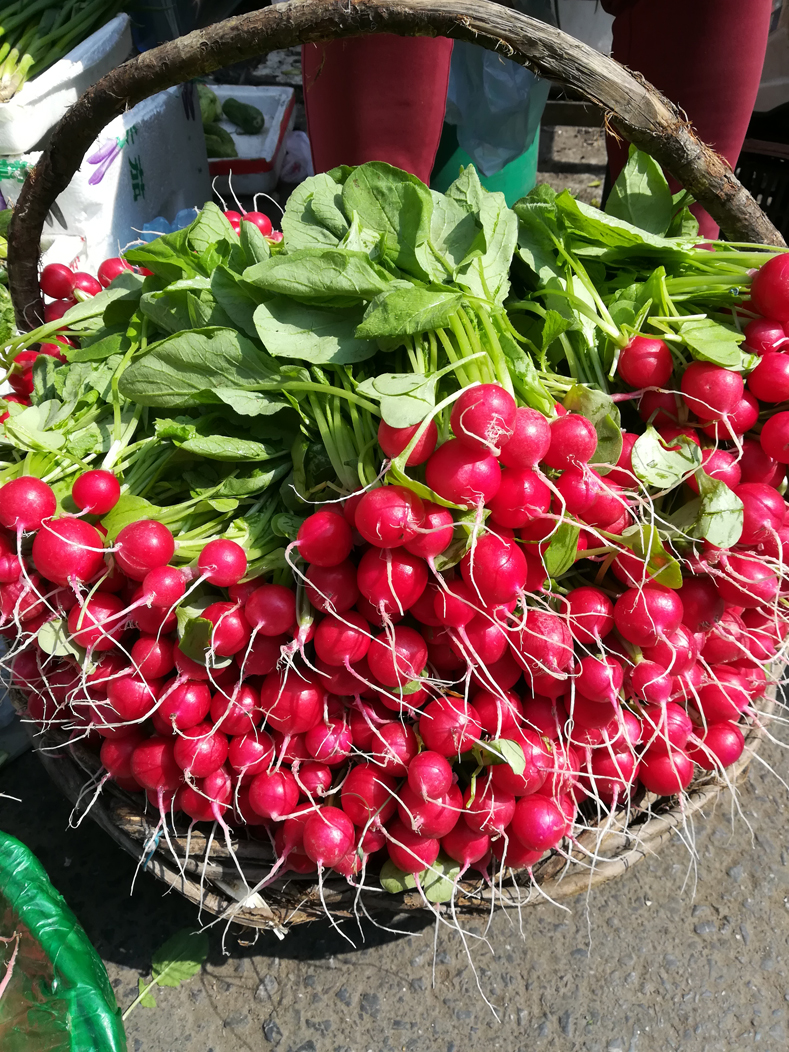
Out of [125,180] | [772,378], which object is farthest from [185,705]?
[125,180]

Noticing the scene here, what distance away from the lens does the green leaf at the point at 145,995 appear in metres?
1.37

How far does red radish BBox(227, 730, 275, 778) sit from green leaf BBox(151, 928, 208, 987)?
0.48 meters

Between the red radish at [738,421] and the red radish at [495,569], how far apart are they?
40 centimetres

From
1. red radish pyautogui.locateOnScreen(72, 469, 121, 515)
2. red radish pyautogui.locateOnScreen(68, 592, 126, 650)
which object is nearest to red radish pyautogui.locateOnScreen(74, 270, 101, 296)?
red radish pyautogui.locateOnScreen(72, 469, 121, 515)

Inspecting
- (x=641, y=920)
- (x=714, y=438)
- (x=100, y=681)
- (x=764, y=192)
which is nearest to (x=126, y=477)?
(x=100, y=681)

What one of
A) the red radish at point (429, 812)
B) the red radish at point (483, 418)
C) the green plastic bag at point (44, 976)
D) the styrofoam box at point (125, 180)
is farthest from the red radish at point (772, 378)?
the styrofoam box at point (125, 180)

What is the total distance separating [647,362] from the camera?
113 centimetres

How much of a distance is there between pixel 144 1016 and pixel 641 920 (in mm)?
1039

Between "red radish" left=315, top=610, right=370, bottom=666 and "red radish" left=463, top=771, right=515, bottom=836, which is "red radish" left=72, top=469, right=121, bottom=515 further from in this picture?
"red radish" left=463, top=771, right=515, bottom=836

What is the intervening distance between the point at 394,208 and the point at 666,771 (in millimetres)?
1091

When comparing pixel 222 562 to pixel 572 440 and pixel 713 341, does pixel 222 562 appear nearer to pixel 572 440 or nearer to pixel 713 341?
pixel 572 440

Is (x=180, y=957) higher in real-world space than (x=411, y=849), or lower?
lower

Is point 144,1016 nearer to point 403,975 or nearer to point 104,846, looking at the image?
point 104,846

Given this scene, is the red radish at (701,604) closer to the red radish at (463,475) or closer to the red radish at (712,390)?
the red radish at (712,390)
